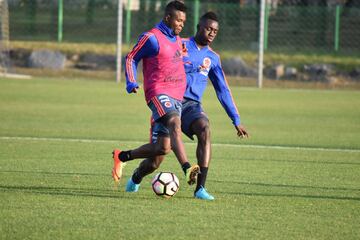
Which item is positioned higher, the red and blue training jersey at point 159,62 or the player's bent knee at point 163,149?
the red and blue training jersey at point 159,62

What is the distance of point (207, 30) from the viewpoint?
32.4ft

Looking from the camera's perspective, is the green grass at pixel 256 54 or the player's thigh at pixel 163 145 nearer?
the player's thigh at pixel 163 145

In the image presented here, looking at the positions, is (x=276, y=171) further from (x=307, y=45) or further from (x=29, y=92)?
(x=307, y=45)

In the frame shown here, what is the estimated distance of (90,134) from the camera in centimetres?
1653

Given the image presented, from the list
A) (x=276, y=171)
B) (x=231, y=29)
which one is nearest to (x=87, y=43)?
(x=231, y=29)

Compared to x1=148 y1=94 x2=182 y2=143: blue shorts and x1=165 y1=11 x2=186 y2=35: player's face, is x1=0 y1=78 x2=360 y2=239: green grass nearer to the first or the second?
x1=148 y1=94 x2=182 y2=143: blue shorts

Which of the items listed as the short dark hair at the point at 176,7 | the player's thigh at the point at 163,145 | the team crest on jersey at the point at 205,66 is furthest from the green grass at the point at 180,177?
the short dark hair at the point at 176,7

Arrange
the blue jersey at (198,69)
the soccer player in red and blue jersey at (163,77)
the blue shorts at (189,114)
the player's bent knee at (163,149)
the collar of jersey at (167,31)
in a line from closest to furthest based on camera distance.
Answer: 1. the soccer player in red and blue jersey at (163,77)
2. the player's bent knee at (163,149)
3. the collar of jersey at (167,31)
4. the blue shorts at (189,114)
5. the blue jersey at (198,69)

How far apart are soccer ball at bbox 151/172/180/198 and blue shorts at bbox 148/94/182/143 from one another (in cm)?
48

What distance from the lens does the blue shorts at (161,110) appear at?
9.34 m

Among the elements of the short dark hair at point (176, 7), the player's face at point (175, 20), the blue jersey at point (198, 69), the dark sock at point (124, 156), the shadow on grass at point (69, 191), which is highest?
the short dark hair at point (176, 7)

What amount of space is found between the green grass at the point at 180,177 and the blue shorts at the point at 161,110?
2.24ft

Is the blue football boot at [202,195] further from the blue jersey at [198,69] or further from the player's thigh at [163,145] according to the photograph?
the blue jersey at [198,69]

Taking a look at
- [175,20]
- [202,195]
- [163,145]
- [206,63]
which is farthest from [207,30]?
[202,195]
